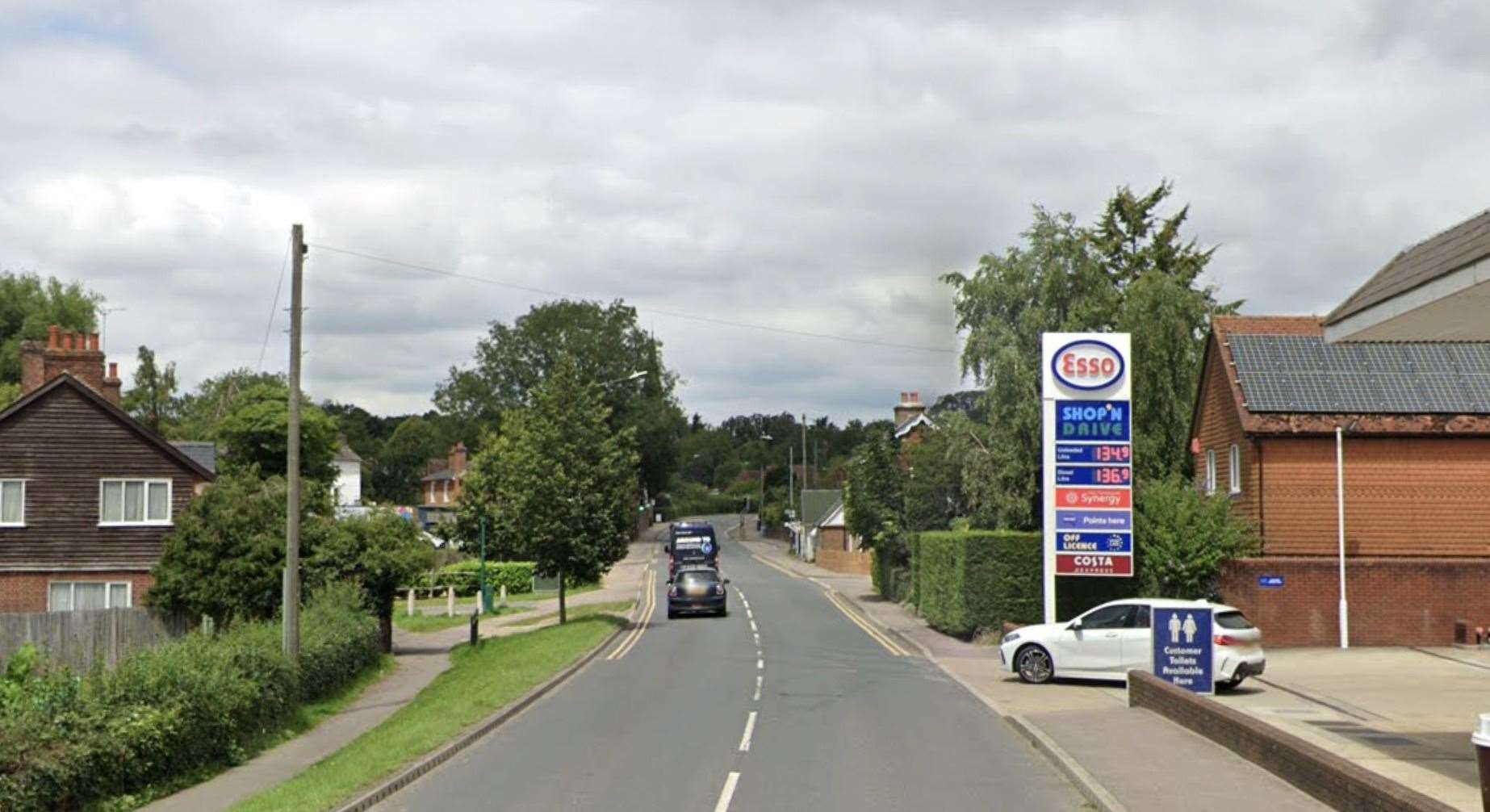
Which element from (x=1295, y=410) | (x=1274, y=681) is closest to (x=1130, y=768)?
(x=1274, y=681)

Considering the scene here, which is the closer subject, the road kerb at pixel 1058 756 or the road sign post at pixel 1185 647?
the road kerb at pixel 1058 756

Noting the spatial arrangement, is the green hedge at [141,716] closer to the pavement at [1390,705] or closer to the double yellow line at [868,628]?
the pavement at [1390,705]

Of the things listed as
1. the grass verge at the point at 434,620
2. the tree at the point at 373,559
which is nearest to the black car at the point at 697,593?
the grass verge at the point at 434,620

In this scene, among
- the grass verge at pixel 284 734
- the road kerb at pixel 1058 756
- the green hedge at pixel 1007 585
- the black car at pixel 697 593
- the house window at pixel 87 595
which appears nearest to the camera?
the road kerb at pixel 1058 756

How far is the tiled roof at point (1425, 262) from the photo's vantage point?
499 inches

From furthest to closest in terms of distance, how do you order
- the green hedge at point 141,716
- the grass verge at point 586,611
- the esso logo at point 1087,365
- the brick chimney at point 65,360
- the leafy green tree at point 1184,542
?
the grass verge at point 586,611
the brick chimney at point 65,360
the leafy green tree at point 1184,542
the esso logo at point 1087,365
the green hedge at point 141,716

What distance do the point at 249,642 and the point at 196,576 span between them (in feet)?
38.3

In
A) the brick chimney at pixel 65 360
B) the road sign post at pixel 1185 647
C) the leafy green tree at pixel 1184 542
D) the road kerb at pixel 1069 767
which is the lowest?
the road kerb at pixel 1069 767

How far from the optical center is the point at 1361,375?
3822cm

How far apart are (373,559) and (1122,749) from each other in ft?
77.0

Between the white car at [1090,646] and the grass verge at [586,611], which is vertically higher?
the white car at [1090,646]

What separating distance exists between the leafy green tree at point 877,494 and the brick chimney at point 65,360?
27.2 m

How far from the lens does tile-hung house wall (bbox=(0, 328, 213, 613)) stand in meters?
41.2

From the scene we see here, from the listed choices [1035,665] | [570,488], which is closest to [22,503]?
[570,488]
